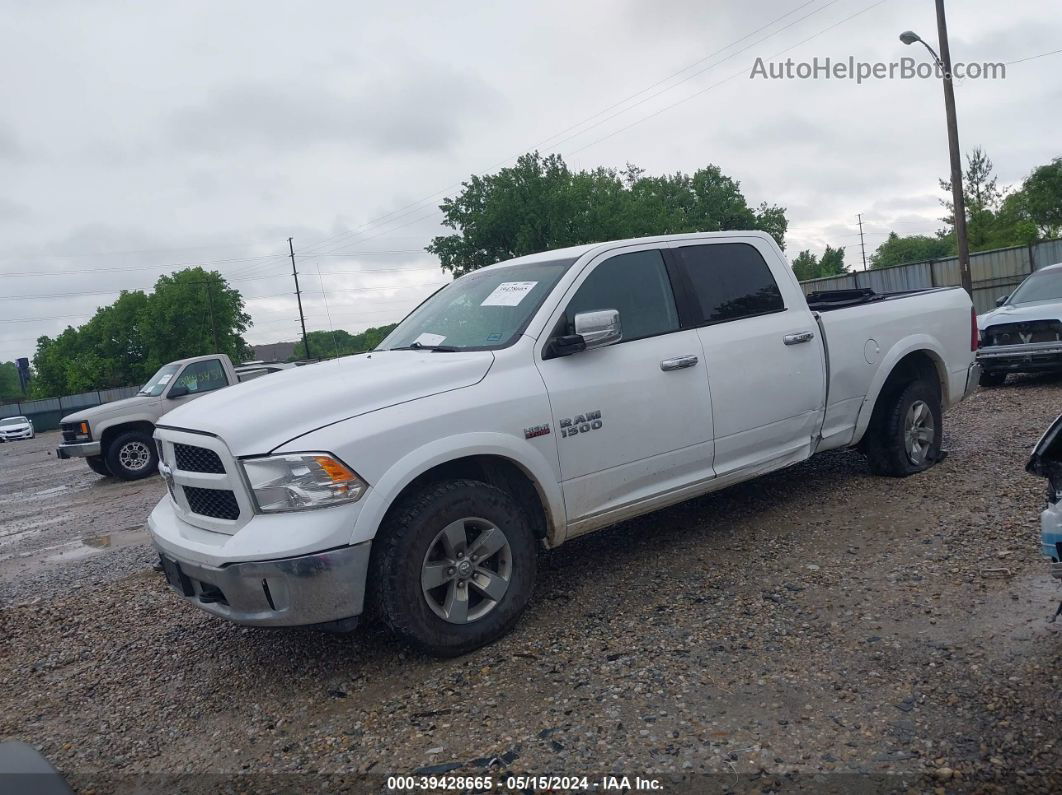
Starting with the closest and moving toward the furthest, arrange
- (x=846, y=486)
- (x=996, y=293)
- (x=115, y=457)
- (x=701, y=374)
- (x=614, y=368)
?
(x=614, y=368), (x=701, y=374), (x=846, y=486), (x=115, y=457), (x=996, y=293)

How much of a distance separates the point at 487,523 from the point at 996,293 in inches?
1014

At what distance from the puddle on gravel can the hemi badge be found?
4929mm

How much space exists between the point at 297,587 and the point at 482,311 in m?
1.93

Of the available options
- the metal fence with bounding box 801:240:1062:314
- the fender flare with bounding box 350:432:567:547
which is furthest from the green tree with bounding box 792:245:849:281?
the fender flare with bounding box 350:432:567:547

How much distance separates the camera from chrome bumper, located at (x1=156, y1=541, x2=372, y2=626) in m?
3.33

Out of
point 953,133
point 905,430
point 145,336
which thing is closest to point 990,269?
point 953,133

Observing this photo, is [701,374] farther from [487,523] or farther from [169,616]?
[169,616]

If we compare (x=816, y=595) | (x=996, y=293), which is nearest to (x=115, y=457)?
(x=816, y=595)

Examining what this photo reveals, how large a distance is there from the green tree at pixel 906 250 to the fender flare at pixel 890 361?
104635 millimetres

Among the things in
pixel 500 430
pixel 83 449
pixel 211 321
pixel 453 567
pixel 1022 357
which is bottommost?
pixel 1022 357

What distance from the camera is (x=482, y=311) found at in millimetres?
4645

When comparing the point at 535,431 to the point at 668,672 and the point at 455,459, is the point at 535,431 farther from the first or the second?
the point at 668,672

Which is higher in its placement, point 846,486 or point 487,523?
point 487,523

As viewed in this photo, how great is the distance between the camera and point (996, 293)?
24.9 metres
